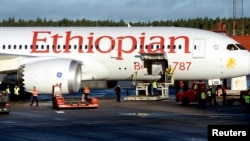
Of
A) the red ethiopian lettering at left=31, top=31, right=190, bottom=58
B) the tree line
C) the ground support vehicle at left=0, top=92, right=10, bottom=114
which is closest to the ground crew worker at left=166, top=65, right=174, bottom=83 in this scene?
the red ethiopian lettering at left=31, top=31, right=190, bottom=58

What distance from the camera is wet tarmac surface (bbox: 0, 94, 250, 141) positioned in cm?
2514

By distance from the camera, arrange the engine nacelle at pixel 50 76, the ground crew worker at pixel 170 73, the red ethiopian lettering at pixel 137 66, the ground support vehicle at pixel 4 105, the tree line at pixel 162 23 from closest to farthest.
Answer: the ground support vehicle at pixel 4 105, the engine nacelle at pixel 50 76, the ground crew worker at pixel 170 73, the red ethiopian lettering at pixel 137 66, the tree line at pixel 162 23

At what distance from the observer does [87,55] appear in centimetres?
4572

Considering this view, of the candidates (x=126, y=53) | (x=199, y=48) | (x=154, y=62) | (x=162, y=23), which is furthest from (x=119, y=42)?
(x=162, y=23)

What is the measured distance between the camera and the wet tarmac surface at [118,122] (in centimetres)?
2514

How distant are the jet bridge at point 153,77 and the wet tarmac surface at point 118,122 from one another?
10.7 ft

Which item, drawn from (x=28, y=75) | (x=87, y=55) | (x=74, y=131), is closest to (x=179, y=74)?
(x=87, y=55)

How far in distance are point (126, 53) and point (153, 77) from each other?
255cm

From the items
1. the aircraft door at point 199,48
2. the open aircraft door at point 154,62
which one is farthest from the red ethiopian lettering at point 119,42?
the aircraft door at point 199,48

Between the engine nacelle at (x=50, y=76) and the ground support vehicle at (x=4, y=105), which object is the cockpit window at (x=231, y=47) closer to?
the engine nacelle at (x=50, y=76)

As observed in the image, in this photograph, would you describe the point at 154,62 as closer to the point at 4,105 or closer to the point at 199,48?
the point at 199,48

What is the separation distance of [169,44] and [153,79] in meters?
2.84

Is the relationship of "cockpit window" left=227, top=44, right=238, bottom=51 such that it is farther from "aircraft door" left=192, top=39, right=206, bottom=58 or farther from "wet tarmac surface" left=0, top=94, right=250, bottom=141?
"wet tarmac surface" left=0, top=94, right=250, bottom=141

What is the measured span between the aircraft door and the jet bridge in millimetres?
2038
